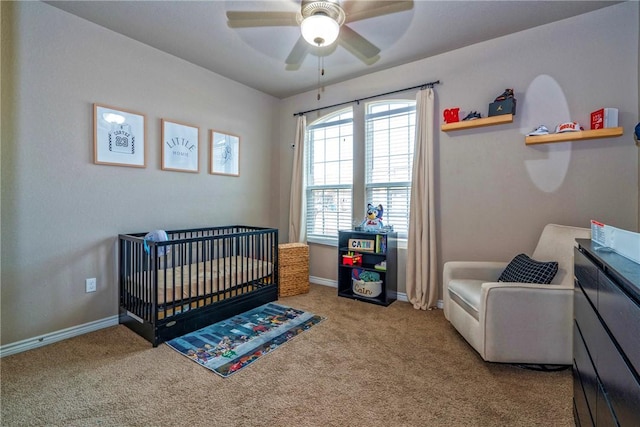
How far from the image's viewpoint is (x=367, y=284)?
10.6ft

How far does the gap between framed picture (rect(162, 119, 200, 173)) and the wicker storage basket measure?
137cm

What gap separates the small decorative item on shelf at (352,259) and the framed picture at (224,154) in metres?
1.72

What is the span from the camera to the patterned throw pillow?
202cm

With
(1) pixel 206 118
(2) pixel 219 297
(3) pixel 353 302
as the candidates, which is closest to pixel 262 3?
(1) pixel 206 118

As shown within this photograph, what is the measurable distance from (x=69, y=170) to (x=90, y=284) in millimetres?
963

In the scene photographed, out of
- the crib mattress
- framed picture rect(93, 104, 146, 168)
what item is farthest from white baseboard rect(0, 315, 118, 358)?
framed picture rect(93, 104, 146, 168)

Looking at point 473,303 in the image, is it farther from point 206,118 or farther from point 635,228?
point 206,118

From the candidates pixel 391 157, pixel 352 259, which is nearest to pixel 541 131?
pixel 391 157

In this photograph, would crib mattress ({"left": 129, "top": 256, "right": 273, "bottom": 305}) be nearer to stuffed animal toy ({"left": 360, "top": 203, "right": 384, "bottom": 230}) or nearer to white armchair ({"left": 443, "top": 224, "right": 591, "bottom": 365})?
stuffed animal toy ({"left": 360, "top": 203, "right": 384, "bottom": 230})

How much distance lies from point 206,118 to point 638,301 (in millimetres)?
3612

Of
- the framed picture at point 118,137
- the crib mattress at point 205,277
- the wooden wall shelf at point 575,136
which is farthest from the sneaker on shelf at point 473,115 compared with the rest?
the framed picture at point 118,137

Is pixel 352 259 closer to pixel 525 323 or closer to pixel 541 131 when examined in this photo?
pixel 525 323

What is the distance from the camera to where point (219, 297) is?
268cm

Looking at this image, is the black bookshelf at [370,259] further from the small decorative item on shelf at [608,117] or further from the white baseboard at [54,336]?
the white baseboard at [54,336]
